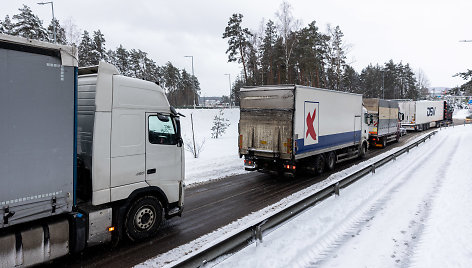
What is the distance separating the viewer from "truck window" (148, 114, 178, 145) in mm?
6055

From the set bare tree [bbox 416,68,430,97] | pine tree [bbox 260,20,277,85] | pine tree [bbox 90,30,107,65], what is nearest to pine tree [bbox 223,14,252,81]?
pine tree [bbox 260,20,277,85]

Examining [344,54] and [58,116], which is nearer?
[58,116]

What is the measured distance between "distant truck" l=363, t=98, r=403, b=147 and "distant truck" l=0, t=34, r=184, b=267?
56.8 ft

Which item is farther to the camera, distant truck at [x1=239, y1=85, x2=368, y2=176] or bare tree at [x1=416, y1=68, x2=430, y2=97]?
bare tree at [x1=416, y1=68, x2=430, y2=97]

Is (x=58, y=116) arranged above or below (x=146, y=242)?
above

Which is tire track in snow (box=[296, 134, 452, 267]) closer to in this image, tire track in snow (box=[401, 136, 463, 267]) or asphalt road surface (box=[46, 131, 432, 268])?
tire track in snow (box=[401, 136, 463, 267])

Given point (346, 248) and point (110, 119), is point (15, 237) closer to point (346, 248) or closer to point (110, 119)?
point (110, 119)

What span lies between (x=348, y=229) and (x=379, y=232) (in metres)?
0.62

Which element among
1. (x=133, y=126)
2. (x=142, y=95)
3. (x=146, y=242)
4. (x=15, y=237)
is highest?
(x=142, y=95)

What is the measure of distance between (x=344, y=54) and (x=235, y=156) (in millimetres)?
26161

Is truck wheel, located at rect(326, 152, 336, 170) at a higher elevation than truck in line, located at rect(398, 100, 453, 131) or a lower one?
lower

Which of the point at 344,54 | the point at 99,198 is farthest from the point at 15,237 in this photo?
the point at 344,54

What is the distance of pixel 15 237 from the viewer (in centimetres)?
416

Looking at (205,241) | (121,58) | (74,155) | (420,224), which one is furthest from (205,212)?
(121,58)
